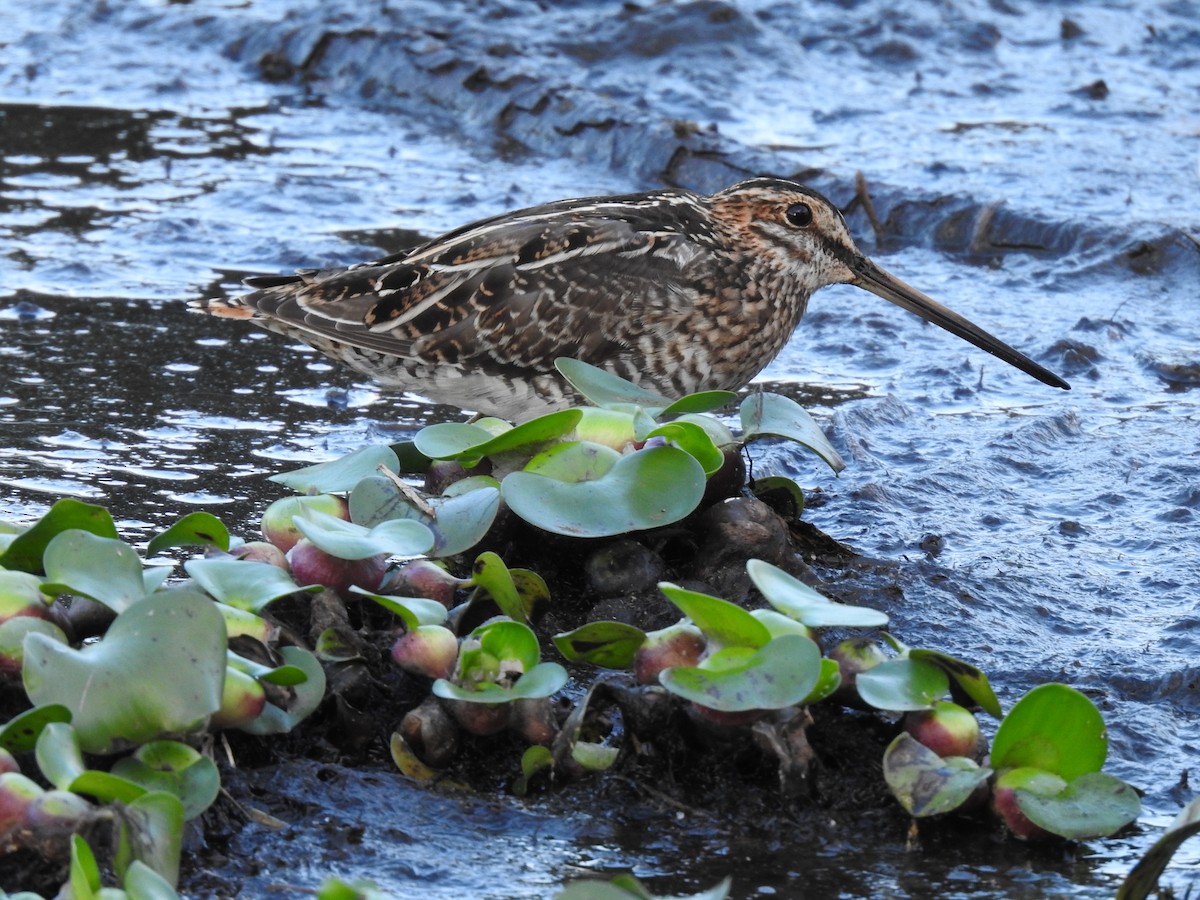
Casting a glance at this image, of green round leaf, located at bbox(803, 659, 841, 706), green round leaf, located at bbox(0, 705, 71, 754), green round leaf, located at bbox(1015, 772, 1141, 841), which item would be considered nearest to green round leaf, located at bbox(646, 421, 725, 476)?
green round leaf, located at bbox(803, 659, 841, 706)

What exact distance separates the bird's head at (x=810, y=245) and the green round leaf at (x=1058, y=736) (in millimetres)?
2624

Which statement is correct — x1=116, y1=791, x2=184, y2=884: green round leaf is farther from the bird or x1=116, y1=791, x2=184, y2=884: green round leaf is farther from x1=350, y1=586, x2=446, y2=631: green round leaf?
the bird

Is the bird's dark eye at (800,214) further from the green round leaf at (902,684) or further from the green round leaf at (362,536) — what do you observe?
the green round leaf at (902,684)

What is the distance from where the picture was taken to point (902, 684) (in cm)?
330

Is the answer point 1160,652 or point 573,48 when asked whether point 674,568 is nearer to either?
point 1160,652

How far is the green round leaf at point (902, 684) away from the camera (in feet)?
10.6

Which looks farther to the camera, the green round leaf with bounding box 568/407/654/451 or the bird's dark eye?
the bird's dark eye

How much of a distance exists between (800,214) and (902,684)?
2.70 meters

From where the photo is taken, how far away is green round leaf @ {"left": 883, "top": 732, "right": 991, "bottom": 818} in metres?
3.11

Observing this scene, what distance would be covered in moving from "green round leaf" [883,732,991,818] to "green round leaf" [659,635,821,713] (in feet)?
0.77

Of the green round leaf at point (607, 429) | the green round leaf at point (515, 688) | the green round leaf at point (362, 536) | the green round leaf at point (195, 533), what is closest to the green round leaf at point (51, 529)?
the green round leaf at point (195, 533)

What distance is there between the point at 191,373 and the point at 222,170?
2749mm

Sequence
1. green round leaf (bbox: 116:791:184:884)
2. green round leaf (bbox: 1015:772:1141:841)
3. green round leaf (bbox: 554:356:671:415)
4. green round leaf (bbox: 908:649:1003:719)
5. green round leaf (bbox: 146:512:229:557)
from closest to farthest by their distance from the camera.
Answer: green round leaf (bbox: 116:791:184:884) → green round leaf (bbox: 1015:772:1141:841) → green round leaf (bbox: 908:649:1003:719) → green round leaf (bbox: 146:512:229:557) → green round leaf (bbox: 554:356:671:415)

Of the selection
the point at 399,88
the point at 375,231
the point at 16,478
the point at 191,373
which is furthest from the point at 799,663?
the point at 399,88
